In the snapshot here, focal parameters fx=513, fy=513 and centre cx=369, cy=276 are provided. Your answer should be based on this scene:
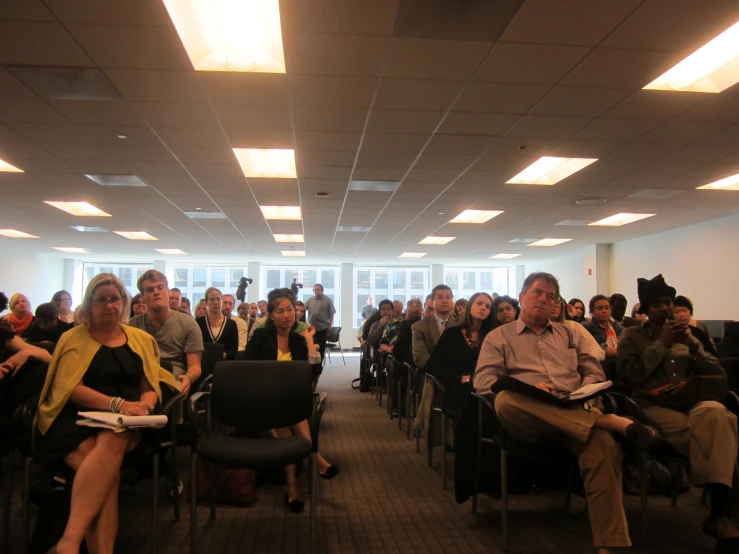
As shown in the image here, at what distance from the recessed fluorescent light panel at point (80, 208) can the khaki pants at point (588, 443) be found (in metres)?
8.22

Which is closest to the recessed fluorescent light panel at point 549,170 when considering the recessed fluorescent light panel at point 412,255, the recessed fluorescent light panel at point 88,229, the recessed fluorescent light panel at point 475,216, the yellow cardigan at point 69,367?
the recessed fluorescent light panel at point 475,216

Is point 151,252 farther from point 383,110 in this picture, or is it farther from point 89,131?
point 383,110

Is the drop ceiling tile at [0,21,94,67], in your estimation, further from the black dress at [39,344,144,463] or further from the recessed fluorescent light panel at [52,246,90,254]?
the recessed fluorescent light panel at [52,246,90,254]

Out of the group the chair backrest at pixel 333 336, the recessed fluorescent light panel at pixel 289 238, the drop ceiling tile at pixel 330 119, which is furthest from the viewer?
the chair backrest at pixel 333 336

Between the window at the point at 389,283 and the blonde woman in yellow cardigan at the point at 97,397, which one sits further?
the window at the point at 389,283

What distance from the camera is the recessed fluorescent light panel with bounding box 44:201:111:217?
27.9ft

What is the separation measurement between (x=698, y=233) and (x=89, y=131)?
10.3 m

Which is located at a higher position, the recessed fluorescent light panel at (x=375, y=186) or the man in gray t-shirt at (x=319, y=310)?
the recessed fluorescent light panel at (x=375, y=186)

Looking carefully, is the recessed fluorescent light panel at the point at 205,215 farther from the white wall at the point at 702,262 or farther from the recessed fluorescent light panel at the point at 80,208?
the white wall at the point at 702,262

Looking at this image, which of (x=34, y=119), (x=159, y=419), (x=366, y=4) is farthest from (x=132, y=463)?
(x=34, y=119)

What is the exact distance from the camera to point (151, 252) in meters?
15.3

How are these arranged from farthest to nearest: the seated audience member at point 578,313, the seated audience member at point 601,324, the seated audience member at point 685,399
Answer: the seated audience member at point 578,313 < the seated audience member at point 601,324 < the seated audience member at point 685,399

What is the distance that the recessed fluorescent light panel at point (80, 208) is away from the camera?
8.49 m

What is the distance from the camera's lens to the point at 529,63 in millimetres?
3604
